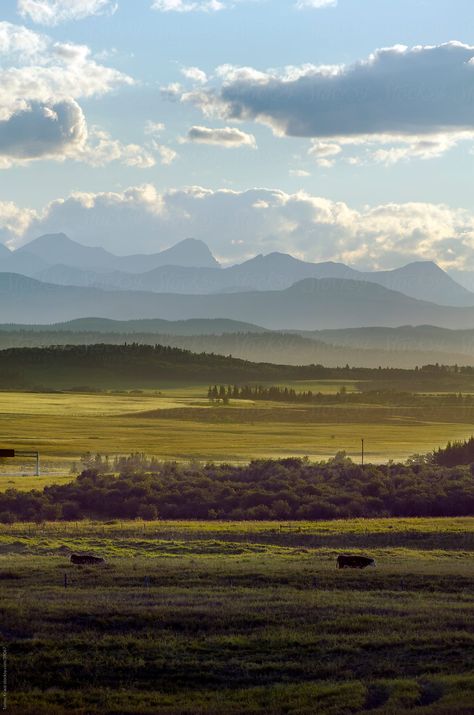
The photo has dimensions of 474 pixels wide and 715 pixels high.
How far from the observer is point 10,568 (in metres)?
45.2

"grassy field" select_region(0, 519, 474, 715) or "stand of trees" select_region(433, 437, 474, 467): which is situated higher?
"stand of trees" select_region(433, 437, 474, 467)

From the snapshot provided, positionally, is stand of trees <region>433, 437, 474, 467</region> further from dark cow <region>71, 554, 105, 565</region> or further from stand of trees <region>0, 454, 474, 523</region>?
dark cow <region>71, 554, 105, 565</region>

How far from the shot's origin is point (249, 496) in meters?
87.9

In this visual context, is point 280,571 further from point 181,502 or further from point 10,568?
point 181,502

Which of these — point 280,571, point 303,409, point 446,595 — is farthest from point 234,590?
point 303,409

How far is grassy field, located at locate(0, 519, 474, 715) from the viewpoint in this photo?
25469mm

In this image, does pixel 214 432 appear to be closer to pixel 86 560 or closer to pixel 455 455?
pixel 455 455

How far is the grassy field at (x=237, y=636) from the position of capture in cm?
2547

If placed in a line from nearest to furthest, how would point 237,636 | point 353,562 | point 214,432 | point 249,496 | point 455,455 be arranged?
point 237,636
point 353,562
point 249,496
point 455,455
point 214,432


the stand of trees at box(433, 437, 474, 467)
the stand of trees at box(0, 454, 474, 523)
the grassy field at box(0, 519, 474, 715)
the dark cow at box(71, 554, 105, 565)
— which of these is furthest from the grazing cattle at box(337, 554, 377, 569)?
the stand of trees at box(433, 437, 474, 467)

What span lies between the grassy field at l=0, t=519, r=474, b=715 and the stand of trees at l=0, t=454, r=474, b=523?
31.8 meters

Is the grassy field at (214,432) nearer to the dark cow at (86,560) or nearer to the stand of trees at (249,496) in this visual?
the stand of trees at (249,496)

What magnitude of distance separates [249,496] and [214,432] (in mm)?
79137

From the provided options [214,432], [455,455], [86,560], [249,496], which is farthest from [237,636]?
[214,432]
